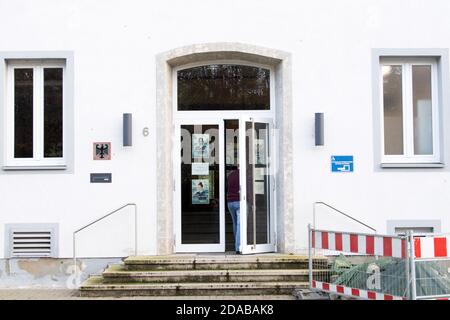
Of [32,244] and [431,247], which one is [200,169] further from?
[431,247]

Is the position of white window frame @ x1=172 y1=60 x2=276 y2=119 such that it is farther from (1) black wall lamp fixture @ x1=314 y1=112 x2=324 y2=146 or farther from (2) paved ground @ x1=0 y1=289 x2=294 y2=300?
(2) paved ground @ x1=0 y1=289 x2=294 y2=300

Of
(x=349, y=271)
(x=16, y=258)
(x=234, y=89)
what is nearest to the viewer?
(x=349, y=271)

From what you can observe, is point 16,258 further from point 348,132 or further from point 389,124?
point 389,124

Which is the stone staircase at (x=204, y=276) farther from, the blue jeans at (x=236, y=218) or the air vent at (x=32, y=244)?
the air vent at (x=32, y=244)

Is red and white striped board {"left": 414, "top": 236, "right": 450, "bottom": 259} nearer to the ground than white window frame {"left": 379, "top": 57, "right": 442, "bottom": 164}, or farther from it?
nearer to the ground

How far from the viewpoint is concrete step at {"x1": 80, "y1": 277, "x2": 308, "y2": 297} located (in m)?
7.88

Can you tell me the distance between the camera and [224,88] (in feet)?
31.3

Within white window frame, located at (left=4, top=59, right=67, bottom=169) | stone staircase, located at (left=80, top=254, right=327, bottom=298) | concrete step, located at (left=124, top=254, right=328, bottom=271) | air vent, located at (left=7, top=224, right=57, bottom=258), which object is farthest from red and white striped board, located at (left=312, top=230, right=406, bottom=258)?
white window frame, located at (left=4, top=59, right=67, bottom=169)

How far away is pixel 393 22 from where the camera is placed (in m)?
9.12

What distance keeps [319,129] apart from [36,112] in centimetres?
451

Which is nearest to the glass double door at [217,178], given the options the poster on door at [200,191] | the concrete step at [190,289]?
the poster on door at [200,191]

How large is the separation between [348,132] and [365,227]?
1.51 meters

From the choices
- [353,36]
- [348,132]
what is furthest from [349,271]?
[353,36]

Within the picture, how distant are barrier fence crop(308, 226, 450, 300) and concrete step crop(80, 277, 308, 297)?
0.57m
